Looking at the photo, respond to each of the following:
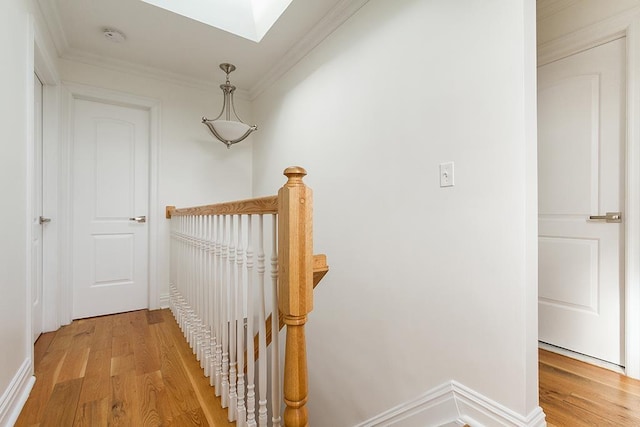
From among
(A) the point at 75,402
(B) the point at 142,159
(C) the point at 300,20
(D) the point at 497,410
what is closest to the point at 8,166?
(A) the point at 75,402

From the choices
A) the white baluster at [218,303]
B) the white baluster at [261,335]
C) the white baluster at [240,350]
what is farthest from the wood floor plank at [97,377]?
the white baluster at [261,335]

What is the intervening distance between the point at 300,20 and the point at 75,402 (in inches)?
107

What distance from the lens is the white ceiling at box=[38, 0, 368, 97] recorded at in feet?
7.01

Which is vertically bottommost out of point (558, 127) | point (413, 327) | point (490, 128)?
point (413, 327)

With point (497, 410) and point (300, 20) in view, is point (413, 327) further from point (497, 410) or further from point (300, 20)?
point (300, 20)

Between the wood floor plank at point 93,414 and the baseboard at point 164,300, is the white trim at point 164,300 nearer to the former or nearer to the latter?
the baseboard at point 164,300

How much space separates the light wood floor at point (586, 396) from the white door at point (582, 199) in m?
0.19

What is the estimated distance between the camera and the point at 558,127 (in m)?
2.04

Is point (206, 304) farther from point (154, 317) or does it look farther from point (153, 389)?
point (154, 317)

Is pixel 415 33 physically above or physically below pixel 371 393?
above

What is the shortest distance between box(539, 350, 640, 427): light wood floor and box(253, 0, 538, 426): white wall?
1.20 feet

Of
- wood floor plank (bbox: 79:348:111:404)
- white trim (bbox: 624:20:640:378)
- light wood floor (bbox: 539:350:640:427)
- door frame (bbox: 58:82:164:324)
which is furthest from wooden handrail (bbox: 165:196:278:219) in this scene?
white trim (bbox: 624:20:640:378)

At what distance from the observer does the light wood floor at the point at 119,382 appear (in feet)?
4.62

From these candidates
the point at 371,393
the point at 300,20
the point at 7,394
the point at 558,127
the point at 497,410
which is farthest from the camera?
the point at 300,20
